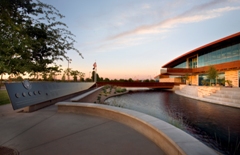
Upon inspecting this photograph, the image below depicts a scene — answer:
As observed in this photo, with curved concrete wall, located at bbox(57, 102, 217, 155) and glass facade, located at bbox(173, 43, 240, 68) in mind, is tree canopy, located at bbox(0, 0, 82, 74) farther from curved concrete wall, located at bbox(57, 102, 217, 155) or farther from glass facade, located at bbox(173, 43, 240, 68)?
glass facade, located at bbox(173, 43, 240, 68)

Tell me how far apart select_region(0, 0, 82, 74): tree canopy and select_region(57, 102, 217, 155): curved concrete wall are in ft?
10.2

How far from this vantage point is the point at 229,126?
26.0ft

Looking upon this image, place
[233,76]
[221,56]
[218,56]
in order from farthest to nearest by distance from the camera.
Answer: [218,56], [221,56], [233,76]

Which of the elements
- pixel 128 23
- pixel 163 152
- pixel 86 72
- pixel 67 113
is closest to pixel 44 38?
pixel 163 152

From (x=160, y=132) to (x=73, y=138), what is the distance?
2.40 meters

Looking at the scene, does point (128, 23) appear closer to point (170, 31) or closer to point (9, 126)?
point (170, 31)

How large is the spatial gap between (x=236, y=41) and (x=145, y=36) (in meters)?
23.9

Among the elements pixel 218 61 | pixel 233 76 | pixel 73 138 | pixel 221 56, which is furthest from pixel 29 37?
pixel 218 61

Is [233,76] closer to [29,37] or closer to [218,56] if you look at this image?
[218,56]

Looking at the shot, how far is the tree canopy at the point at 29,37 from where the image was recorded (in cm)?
229

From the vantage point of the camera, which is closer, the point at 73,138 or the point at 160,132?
the point at 160,132

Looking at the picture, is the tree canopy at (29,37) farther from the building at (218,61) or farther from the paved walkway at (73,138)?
the building at (218,61)

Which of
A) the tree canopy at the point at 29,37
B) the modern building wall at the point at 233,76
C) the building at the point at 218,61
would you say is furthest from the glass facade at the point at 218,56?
the tree canopy at the point at 29,37

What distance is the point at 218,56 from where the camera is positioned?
36938mm
